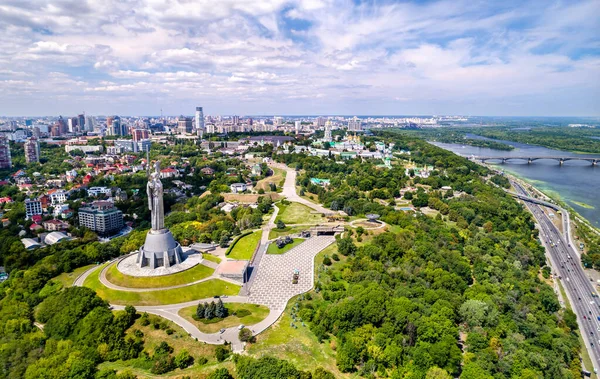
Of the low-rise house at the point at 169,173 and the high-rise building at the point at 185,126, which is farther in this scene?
the high-rise building at the point at 185,126

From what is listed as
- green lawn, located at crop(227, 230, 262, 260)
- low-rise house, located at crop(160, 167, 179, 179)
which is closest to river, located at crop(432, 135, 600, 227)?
green lawn, located at crop(227, 230, 262, 260)

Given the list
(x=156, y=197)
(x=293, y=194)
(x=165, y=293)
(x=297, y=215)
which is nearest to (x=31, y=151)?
(x=293, y=194)

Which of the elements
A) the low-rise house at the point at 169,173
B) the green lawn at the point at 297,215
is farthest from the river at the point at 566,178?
the low-rise house at the point at 169,173

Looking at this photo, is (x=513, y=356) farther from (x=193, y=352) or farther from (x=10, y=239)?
(x=10, y=239)

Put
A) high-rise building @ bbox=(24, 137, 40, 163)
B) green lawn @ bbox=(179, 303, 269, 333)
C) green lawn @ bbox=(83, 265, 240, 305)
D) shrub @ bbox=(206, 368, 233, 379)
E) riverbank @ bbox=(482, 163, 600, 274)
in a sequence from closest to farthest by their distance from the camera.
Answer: shrub @ bbox=(206, 368, 233, 379) < green lawn @ bbox=(179, 303, 269, 333) < green lawn @ bbox=(83, 265, 240, 305) < riverbank @ bbox=(482, 163, 600, 274) < high-rise building @ bbox=(24, 137, 40, 163)

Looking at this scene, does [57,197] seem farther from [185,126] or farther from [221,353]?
[185,126]

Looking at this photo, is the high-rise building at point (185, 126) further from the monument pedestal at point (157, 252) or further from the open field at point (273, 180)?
the monument pedestal at point (157, 252)

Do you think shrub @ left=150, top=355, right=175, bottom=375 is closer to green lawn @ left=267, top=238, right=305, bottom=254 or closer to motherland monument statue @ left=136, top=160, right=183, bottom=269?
motherland monument statue @ left=136, top=160, right=183, bottom=269
